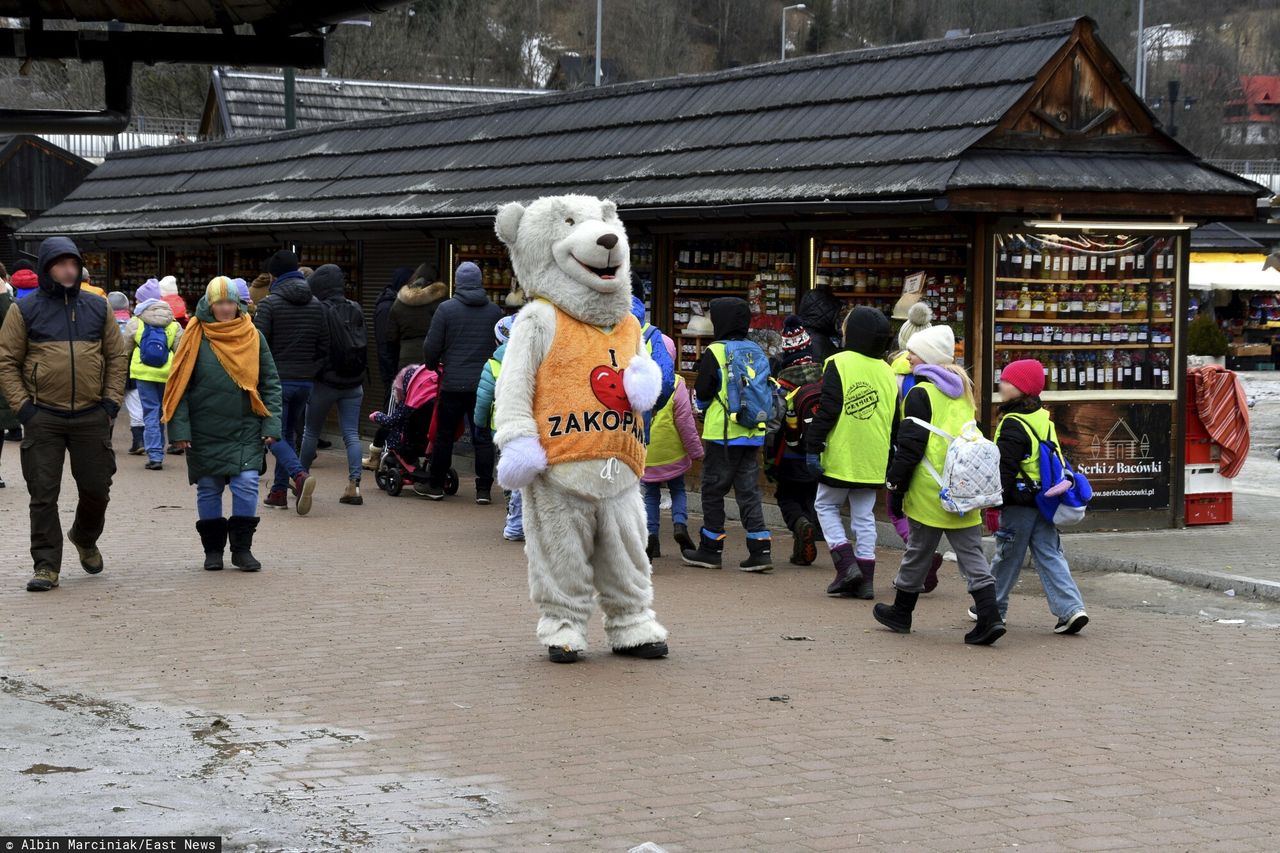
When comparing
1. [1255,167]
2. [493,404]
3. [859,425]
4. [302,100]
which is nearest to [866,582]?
[859,425]

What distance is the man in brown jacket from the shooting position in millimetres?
10109

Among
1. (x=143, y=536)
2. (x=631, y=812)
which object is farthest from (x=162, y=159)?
(x=631, y=812)

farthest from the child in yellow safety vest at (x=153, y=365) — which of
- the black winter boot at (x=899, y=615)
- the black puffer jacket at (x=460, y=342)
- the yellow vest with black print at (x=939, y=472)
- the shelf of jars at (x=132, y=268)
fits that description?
the yellow vest with black print at (x=939, y=472)

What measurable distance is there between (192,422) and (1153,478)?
24.2 ft

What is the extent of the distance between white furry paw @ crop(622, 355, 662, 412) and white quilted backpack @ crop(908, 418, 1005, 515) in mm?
1705

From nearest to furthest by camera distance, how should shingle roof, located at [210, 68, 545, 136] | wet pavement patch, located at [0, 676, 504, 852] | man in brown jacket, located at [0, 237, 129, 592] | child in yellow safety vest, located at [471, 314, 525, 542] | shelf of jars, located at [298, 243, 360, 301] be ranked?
1. wet pavement patch, located at [0, 676, 504, 852]
2. man in brown jacket, located at [0, 237, 129, 592]
3. child in yellow safety vest, located at [471, 314, 525, 542]
4. shelf of jars, located at [298, 243, 360, 301]
5. shingle roof, located at [210, 68, 545, 136]

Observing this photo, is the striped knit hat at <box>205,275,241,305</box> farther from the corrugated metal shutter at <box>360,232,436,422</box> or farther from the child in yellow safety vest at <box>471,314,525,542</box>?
the corrugated metal shutter at <box>360,232,436,422</box>

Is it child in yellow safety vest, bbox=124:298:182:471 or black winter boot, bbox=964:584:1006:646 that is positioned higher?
child in yellow safety vest, bbox=124:298:182:471

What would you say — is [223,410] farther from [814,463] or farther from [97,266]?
[97,266]

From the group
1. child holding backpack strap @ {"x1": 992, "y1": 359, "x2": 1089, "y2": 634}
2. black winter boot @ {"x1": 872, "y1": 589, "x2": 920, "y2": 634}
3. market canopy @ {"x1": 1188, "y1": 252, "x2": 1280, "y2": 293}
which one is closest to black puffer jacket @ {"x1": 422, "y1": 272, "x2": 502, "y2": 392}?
black winter boot @ {"x1": 872, "y1": 589, "x2": 920, "y2": 634}

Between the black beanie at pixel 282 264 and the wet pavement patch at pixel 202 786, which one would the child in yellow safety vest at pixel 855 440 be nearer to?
the wet pavement patch at pixel 202 786

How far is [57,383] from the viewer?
1012cm

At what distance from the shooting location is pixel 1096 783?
6441mm

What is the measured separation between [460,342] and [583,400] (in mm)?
6514
